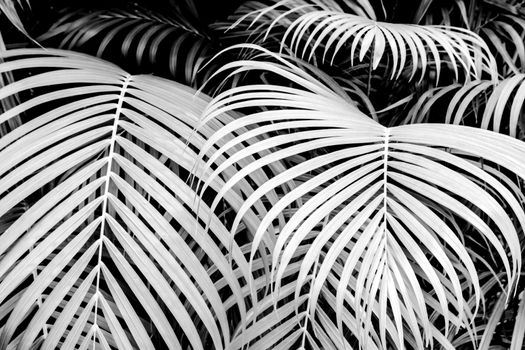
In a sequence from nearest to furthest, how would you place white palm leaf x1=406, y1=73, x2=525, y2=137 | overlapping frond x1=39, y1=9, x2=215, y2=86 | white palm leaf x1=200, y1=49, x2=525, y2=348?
white palm leaf x1=200, y1=49, x2=525, y2=348 < white palm leaf x1=406, y1=73, x2=525, y2=137 < overlapping frond x1=39, y1=9, x2=215, y2=86

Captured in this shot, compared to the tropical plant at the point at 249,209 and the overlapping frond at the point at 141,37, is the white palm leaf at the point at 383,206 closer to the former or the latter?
the tropical plant at the point at 249,209

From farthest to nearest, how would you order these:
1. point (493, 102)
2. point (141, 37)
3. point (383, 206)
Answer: point (141, 37)
point (493, 102)
point (383, 206)

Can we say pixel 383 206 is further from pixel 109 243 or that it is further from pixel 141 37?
pixel 141 37

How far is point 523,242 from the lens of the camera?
86 centimetres

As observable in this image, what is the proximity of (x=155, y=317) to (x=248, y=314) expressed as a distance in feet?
0.49

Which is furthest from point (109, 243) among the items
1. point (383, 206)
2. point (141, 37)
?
point (141, 37)

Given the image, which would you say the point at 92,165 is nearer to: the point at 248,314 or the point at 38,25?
the point at 248,314

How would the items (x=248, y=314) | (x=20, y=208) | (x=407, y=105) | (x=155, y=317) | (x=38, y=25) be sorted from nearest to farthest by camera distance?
(x=155, y=317)
(x=248, y=314)
(x=20, y=208)
(x=407, y=105)
(x=38, y=25)

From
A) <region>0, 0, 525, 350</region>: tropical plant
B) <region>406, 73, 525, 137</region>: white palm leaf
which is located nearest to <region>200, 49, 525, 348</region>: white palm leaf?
<region>0, 0, 525, 350</region>: tropical plant

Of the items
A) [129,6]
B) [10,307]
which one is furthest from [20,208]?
[129,6]

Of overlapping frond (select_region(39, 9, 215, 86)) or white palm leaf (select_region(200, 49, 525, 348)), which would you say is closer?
white palm leaf (select_region(200, 49, 525, 348))

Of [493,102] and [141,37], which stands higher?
[141,37]

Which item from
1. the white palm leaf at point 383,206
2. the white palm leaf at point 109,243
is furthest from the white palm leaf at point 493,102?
the white palm leaf at point 109,243

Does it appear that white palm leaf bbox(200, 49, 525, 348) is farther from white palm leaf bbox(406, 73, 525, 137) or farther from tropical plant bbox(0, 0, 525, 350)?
white palm leaf bbox(406, 73, 525, 137)
